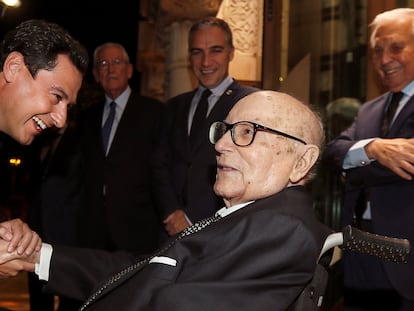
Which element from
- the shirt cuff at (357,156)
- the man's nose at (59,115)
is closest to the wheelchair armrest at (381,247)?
the man's nose at (59,115)

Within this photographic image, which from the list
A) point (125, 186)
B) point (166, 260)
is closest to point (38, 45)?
point (166, 260)

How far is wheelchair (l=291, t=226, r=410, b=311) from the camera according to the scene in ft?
6.26

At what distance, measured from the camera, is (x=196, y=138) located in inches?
159

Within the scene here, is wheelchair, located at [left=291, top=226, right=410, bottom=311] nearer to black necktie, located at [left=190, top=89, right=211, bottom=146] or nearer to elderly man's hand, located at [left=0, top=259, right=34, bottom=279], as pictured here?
elderly man's hand, located at [left=0, top=259, right=34, bottom=279]

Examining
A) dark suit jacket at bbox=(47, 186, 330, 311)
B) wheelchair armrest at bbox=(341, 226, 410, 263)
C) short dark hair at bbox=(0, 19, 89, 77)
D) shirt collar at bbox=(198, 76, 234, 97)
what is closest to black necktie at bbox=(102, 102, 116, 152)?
shirt collar at bbox=(198, 76, 234, 97)

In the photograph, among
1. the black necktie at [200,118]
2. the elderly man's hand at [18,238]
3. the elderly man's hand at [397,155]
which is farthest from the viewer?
the black necktie at [200,118]

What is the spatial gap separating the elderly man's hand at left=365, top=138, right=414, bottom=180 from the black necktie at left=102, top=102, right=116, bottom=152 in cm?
199

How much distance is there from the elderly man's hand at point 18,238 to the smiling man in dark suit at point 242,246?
1.2 inches

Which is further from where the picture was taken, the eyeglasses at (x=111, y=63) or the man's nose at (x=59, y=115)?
the eyeglasses at (x=111, y=63)

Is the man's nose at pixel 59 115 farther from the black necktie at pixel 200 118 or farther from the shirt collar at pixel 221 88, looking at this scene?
the shirt collar at pixel 221 88

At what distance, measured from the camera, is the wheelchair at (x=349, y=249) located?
191 centimetres

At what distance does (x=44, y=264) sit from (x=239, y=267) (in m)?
0.87

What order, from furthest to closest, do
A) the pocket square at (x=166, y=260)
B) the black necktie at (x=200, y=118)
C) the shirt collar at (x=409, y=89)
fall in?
the black necktie at (x=200, y=118), the shirt collar at (x=409, y=89), the pocket square at (x=166, y=260)

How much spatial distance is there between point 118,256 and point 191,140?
1.57 meters
